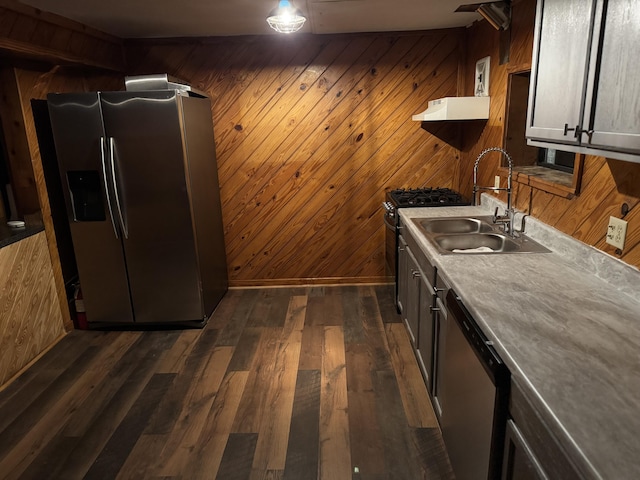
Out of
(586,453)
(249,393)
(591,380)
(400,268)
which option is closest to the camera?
(586,453)

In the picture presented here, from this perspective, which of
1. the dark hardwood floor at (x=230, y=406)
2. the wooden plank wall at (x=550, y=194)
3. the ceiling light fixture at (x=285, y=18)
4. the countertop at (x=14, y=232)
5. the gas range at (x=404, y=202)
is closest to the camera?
the wooden plank wall at (x=550, y=194)

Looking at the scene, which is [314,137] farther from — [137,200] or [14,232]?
[14,232]

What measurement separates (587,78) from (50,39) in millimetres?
3154

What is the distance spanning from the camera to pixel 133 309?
11.4ft

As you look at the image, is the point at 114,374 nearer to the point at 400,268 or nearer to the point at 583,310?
the point at 400,268

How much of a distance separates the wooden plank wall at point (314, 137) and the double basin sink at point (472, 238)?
123 centimetres

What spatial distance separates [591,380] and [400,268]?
2.18 metres

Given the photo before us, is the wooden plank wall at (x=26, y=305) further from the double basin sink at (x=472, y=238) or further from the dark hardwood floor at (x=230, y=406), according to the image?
the double basin sink at (x=472, y=238)

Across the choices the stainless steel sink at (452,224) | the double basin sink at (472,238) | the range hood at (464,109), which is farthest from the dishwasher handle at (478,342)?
the range hood at (464,109)

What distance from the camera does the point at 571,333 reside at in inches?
55.7

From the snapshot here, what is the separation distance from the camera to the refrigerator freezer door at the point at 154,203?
308cm

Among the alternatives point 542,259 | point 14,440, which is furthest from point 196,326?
point 542,259

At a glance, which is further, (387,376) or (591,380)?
(387,376)

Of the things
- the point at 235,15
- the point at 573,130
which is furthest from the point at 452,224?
the point at 235,15
